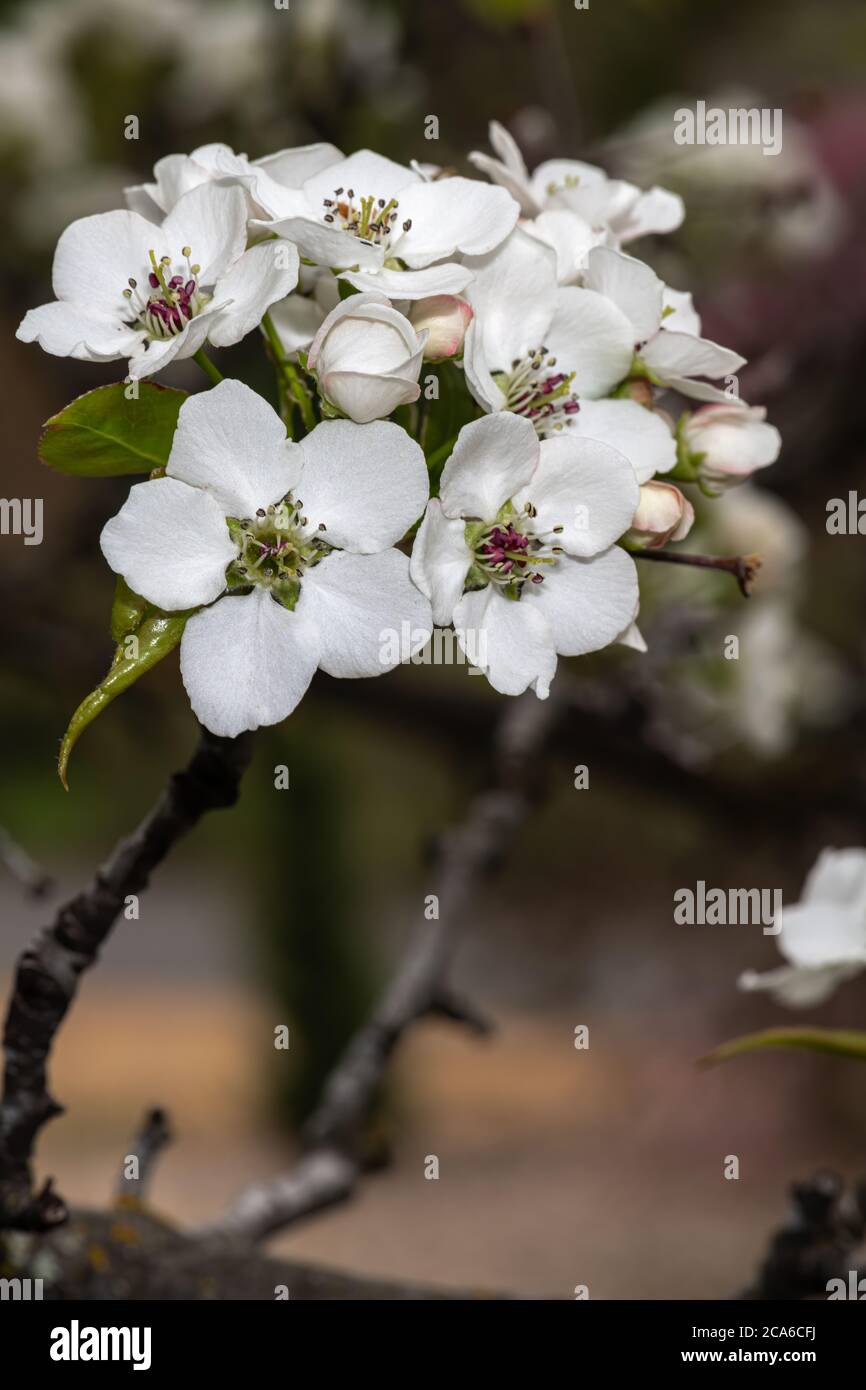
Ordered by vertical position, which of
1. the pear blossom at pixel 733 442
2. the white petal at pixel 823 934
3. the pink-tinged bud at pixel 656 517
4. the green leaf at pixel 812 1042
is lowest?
the green leaf at pixel 812 1042

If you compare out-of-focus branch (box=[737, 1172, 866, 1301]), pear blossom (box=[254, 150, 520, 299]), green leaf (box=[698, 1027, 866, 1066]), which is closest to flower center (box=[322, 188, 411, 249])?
pear blossom (box=[254, 150, 520, 299])

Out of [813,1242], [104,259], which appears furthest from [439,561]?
[813,1242]

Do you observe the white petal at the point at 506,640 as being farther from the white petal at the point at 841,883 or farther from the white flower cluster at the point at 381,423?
the white petal at the point at 841,883

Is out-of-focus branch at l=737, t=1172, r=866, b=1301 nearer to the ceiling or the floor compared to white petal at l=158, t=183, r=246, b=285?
nearer to the floor

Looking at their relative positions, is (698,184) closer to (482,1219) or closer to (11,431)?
(482,1219)

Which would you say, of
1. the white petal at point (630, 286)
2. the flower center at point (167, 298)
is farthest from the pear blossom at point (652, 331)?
the flower center at point (167, 298)

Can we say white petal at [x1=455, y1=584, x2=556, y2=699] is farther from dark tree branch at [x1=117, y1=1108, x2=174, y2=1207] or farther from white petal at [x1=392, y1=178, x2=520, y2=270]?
dark tree branch at [x1=117, y1=1108, x2=174, y2=1207]
